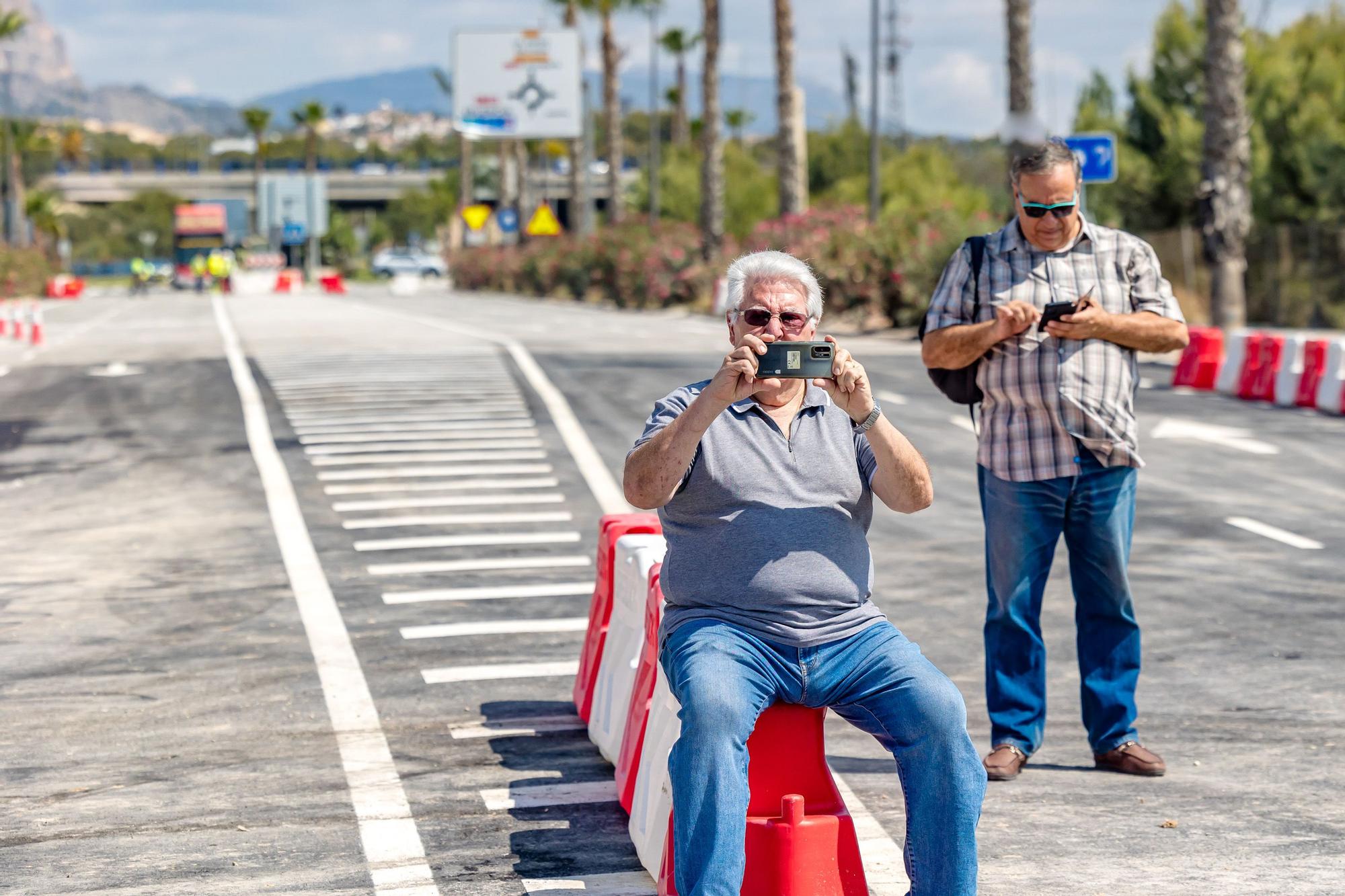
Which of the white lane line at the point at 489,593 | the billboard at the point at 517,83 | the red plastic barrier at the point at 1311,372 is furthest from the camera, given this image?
the billboard at the point at 517,83

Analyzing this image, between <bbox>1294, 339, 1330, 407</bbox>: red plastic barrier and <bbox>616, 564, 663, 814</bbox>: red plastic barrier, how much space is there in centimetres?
1462

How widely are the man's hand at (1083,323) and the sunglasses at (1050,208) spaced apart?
30 cm

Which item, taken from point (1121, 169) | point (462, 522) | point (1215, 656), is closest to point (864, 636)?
point (1215, 656)

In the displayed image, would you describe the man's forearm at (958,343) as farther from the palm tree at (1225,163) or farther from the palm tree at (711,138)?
the palm tree at (711,138)

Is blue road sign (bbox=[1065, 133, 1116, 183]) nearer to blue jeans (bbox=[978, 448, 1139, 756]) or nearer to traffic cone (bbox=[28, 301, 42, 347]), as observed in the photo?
traffic cone (bbox=[28, 301, 42, 347])

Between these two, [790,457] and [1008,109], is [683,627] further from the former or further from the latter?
[1008,109]

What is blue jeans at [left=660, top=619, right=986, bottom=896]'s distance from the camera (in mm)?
4605

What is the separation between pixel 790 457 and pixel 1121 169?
37.3 m

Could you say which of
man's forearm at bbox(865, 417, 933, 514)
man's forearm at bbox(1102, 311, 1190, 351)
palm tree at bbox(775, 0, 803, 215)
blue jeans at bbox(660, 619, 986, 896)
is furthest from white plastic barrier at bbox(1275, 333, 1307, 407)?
palm tree at bbox(775, 0, 803, 215)

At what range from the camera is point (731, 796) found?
4.62 metres

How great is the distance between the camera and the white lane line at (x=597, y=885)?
5.25 metres

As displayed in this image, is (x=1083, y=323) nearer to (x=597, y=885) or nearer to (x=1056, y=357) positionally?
(x=1056, y=357)

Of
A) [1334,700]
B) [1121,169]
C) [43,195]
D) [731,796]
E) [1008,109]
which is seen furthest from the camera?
[43,195]

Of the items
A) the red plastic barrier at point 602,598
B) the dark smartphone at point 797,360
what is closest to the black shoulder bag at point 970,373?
the red plastic barrier at point 602,598
